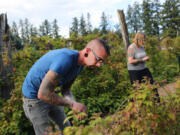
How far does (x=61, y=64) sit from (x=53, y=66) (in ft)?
0.25

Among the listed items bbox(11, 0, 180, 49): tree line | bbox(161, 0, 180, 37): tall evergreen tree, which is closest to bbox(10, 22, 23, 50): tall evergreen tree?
bbox(11, 0, 180, 49): tree line

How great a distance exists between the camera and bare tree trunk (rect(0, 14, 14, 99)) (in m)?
4.14

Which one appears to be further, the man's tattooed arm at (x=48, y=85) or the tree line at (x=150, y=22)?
the tree line at (x=150, y=22)

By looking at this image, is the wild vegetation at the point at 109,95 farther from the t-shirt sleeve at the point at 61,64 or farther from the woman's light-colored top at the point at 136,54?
the woman's light-colored top at the point at 136,54

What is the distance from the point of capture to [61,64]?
164 cm

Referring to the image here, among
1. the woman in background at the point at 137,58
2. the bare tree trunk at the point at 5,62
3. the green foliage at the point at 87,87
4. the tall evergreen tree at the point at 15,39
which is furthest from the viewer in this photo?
the tall evergreen tree at the point at 15,39

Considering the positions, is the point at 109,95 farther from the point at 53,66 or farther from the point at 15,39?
the point at 15,39

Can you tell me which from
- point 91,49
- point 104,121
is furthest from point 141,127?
point 91,49

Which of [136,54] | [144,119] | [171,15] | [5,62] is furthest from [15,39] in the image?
[171,15]

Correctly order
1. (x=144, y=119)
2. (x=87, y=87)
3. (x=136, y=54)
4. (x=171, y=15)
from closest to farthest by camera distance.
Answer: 1. (x=144, y=119)
2. (x=136, y=54)
3. (x=87, y=87)
4. (x=171, y=15)

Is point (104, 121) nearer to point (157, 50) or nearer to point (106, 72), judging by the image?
point (106, 72)

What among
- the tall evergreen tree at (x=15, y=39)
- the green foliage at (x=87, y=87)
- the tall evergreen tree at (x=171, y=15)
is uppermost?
the tall evergreen tree at (x=171, y=15)

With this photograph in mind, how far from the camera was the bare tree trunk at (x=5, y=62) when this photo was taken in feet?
13.6

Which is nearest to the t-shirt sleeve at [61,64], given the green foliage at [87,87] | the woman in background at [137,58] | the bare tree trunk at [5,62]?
the green foliage at [87,87]
